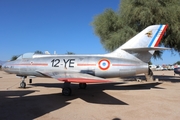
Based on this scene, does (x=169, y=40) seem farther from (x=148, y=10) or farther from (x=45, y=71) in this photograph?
(x=45, y=71)

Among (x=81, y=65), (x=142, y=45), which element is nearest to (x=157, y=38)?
(x=142, y=45)

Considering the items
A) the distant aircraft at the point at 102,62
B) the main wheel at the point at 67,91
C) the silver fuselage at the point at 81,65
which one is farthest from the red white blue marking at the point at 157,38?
the main wheel at the point at 67,91

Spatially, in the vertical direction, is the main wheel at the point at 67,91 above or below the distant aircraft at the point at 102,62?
below

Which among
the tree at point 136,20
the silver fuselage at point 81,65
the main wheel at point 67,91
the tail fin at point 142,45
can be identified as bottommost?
the main wheel at point 67,91

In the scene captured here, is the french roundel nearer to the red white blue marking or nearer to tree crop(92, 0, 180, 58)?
the red white blue marking

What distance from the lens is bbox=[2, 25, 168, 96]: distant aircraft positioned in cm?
1092

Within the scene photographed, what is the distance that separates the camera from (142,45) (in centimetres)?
1159

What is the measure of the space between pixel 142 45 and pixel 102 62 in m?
2.90

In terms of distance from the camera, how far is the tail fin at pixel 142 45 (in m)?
11.3

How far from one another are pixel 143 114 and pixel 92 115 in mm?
1995

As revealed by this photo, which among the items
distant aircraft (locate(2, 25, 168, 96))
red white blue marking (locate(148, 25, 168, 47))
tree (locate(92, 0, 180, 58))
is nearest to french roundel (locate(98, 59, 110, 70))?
distant aircraft (locate(2, 25, 168, 96))

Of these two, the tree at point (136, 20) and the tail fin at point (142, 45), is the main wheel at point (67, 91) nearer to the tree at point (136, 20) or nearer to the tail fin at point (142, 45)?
the tail fin at point (142, 45)

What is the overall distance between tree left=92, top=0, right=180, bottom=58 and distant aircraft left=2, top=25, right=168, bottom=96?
5.04 metres

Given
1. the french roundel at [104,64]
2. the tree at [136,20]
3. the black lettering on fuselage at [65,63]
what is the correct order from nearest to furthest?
the french roundel at [104,64], the black lettering on fuselage at [65,63], the tree at [136,20]
